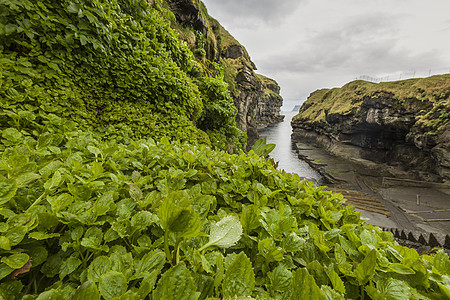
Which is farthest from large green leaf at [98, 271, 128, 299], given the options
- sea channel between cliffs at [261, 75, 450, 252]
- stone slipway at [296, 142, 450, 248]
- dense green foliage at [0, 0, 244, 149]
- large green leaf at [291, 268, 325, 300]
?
sea channel between cliffs at [261, 75, 450, 252]

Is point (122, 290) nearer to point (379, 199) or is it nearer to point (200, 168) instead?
point (200, 168)

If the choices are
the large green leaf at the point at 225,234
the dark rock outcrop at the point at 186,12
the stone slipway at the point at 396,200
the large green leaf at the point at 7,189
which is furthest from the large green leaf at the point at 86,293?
the stone slipway at the point at 396,200

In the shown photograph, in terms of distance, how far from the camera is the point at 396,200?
24.8 m

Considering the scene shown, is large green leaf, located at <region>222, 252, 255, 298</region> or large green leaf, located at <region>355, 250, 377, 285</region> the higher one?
large green leaf, located at <region>222, 252, 255, 298</region>

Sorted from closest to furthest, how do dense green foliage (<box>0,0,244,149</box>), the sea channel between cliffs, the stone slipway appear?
dense green foliage (<box>0,0,244,149</box>) < the stone slipway < the sea channel between cliffs

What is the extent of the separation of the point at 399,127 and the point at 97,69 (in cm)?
4807

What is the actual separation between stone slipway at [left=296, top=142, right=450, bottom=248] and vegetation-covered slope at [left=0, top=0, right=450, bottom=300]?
16223 mm

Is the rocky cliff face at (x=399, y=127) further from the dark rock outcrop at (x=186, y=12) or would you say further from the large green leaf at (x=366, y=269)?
the large green leaf at (x=366, y=269)

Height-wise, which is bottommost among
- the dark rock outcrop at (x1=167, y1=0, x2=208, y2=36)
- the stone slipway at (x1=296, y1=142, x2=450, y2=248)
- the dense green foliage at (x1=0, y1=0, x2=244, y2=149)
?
the stone slipway at (x1=296, y1=142, x2=450, y2=248)

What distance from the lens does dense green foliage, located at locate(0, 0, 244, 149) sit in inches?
112

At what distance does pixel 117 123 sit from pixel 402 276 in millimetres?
4480

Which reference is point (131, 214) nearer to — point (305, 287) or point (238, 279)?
point (238, 279)

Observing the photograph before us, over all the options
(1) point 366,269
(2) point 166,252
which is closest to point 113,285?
(2) point 166,252

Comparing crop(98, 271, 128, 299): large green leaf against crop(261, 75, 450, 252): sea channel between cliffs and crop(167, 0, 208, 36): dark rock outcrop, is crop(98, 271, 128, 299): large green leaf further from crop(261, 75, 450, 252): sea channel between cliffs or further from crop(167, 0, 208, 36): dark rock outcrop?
crop(261, 75, 450, 252): sea channel between cliffs
